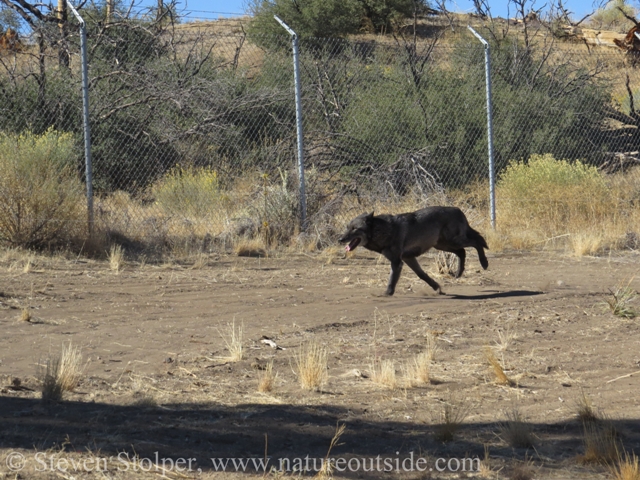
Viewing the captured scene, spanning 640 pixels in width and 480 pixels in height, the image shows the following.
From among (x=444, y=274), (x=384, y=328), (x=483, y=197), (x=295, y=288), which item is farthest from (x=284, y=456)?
(x=483, y=197)

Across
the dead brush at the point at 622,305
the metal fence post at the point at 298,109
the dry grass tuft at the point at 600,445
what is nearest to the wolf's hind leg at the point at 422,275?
the dead brush at the point at 622,305

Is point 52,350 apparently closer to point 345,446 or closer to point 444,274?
point 345,446

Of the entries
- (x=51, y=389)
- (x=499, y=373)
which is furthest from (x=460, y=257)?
(x=51, y=389)

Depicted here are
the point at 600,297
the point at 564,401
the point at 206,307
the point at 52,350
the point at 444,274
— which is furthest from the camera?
the point at 444,274

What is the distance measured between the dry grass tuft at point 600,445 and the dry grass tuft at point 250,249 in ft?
25.3

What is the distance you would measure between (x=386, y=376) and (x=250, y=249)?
6419 mm

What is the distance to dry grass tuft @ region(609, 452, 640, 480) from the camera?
4.07 meters

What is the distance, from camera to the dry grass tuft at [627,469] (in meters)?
4.07

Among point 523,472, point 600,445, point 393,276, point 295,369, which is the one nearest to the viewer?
point 523,472

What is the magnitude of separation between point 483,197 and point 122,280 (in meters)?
6.92

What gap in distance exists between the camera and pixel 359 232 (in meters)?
9.56

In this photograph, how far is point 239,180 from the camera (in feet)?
46.3

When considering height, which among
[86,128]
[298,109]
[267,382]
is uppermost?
[298,109]

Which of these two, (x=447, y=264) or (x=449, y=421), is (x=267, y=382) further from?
(x=447, y=264)
